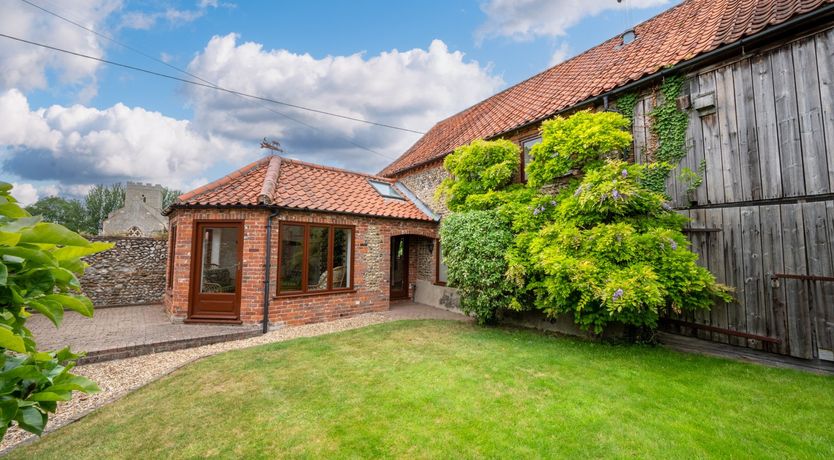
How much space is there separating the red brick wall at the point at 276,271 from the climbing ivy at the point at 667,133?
22.6 ft

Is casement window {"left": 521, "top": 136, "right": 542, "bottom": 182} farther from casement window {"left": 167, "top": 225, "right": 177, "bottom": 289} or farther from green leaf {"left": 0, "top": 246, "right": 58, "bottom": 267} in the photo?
casement window {"left": 167, "top": 225, "right": 177, "bottom": 289}

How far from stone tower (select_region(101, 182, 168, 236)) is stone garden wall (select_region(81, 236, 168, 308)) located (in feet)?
72.2

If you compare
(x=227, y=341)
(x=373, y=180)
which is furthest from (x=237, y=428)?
(x=373, y=180)

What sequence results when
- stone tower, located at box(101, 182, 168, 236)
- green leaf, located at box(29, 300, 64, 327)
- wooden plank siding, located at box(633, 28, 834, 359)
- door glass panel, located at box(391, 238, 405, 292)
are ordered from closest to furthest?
green leaf, located at box(29, 300, 64, 327) < wooden plank siding, located at box(633, 28, 834, 359) < door glass panel, located at box(391, 238, 405, 292) < stone tower, located at box(101, 182, 168, 236)

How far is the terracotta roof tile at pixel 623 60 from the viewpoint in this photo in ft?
19.0

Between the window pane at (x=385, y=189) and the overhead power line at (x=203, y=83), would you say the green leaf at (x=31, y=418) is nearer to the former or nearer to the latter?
the window pane at (x=385, y=189)

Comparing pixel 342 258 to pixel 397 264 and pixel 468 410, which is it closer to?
pixel 397 264

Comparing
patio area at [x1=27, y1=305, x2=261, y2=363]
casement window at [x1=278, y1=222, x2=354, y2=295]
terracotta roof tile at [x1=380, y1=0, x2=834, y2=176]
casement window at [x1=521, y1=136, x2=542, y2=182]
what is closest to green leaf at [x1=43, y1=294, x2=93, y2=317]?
patio area at [x1=27, y1=305, x2=261, y2=363]

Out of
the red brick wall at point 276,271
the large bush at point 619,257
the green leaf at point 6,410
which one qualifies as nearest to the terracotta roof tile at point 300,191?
the red brick wall at point 276,271

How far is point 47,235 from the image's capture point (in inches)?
37.0

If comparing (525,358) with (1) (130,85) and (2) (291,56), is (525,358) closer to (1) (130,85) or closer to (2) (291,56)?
(1) (130,85)

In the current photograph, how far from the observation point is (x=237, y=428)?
11.6ft

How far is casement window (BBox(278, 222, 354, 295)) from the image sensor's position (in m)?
8.29

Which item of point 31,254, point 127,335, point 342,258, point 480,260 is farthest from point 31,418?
point 342,258
